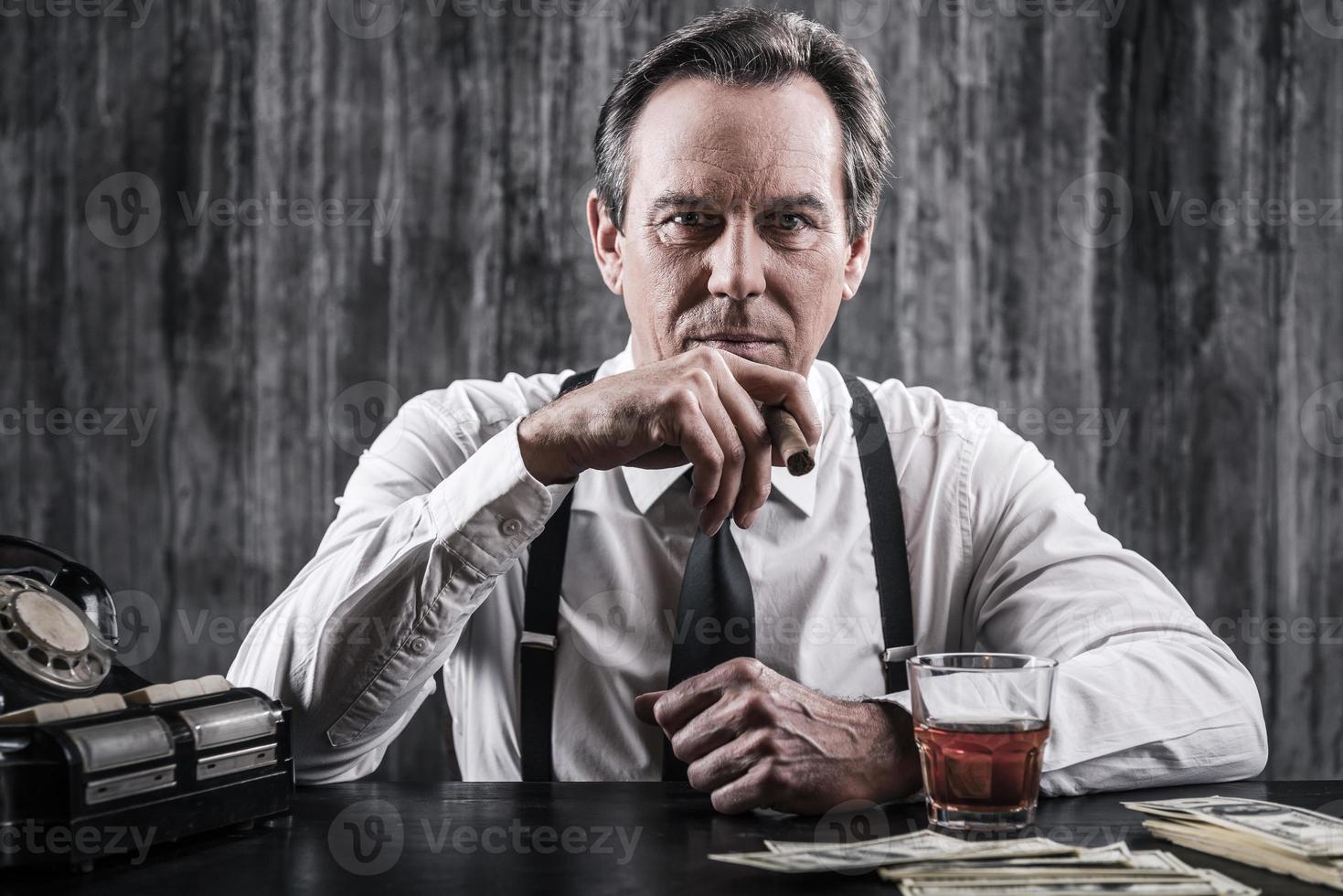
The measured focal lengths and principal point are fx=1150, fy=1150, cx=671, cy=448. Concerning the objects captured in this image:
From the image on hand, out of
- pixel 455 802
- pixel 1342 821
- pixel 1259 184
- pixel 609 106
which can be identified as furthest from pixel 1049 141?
pixel 455 802

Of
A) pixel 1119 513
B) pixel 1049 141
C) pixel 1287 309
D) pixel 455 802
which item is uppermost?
pixel 1049 141

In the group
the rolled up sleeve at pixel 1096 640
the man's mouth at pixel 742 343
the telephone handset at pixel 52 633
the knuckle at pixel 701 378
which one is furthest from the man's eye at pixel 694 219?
the telephone handset at pixel 52 633

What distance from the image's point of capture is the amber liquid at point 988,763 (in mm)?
1114

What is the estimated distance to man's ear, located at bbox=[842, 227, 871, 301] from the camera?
6.81ft

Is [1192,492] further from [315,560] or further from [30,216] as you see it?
[30,216]

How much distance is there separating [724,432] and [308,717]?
69 centimetres

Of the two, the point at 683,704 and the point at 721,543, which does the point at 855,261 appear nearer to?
the point at 721,543

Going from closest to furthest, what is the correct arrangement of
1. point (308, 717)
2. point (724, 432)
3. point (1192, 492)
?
point (724, 432) → point (308, 717) → point (1192, 492)

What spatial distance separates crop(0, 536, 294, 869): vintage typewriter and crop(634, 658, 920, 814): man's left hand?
440 millimetres

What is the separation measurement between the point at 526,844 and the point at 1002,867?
0.43m

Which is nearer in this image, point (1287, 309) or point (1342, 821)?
point (1342, 821)

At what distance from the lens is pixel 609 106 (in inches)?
78.9

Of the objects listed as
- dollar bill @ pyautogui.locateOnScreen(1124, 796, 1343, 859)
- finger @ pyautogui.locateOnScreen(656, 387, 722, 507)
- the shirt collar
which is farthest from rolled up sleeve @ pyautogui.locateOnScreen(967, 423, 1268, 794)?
finger @ pyautogui.locateOnScreen(656, 387, 722, 507)

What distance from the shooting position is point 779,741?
1.23 metres
